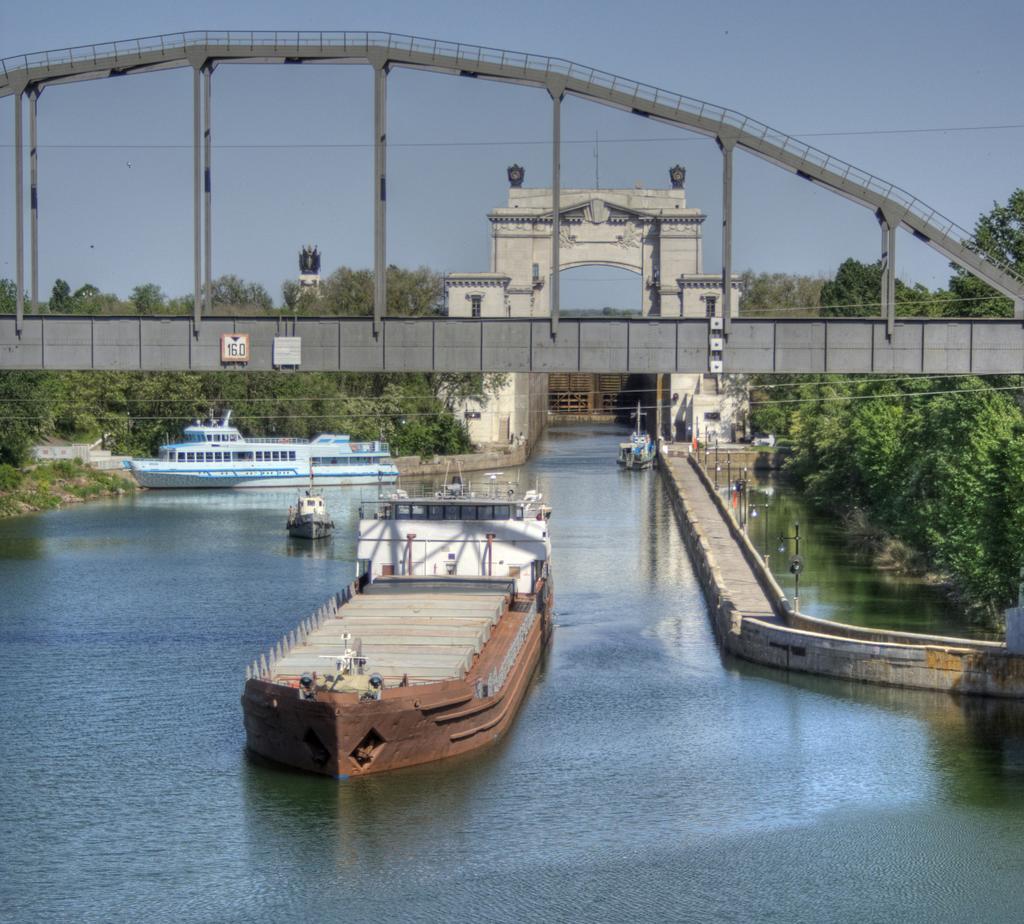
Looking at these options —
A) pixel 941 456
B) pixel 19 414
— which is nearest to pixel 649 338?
pixel 941 456

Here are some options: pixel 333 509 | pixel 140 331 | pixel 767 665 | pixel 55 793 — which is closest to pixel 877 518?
pixel 767 665

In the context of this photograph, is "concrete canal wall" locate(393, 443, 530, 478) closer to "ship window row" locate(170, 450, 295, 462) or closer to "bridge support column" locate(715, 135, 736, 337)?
"ship window row" locate(170, 450, 295, 462)

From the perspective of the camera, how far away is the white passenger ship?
87438 mm

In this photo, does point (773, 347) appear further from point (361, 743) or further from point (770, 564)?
point (770, 564)

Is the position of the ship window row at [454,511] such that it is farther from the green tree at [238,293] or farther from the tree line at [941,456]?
the green tree at [238,293]

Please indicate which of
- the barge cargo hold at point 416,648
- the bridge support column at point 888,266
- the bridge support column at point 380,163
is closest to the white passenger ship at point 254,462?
the barge cargo hold at point 416,648

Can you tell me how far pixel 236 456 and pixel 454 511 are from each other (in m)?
48.6

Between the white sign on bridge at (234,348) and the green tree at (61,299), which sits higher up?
the green tree at (61,299)

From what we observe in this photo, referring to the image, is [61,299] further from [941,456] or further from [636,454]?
[941,456]

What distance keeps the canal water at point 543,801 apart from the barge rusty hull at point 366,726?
42 cm

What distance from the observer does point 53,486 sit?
7969 centimetres

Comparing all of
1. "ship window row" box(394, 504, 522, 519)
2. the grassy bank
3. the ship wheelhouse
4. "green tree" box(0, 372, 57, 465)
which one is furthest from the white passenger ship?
the ship wheelhouse

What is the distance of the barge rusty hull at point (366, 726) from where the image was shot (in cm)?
2791

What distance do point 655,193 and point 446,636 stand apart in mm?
65710
